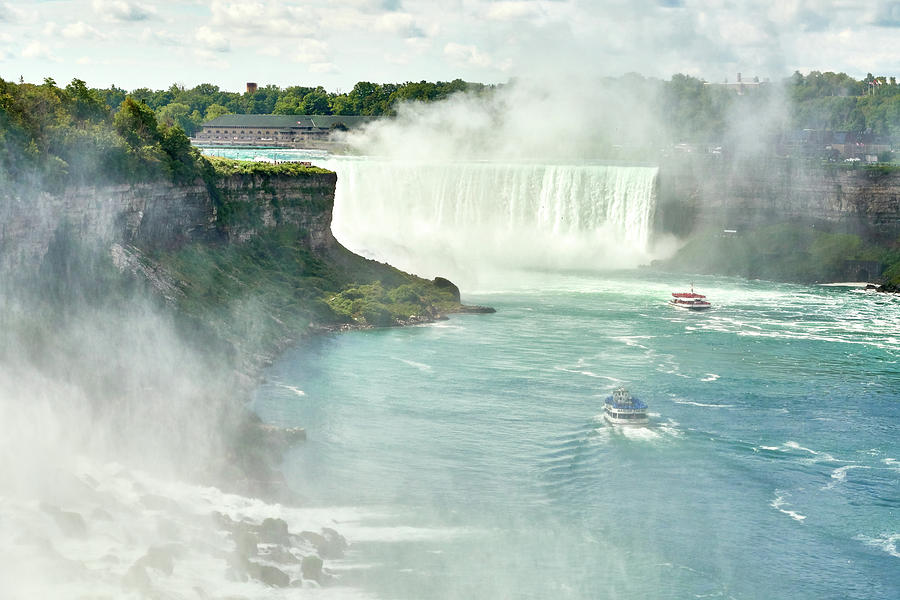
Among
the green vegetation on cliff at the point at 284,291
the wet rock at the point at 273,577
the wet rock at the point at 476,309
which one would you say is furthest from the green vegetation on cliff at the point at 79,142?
the wet rock at the point at 273,577

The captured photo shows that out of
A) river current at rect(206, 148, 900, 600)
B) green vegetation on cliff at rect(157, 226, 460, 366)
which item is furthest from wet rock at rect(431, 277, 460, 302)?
river current at rect(206, 148, 900, 600)

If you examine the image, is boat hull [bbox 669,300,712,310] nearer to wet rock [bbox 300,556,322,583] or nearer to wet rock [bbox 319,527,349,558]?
wet rock [bbox 319,527,349,558]

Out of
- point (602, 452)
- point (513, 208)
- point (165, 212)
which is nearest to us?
point (602, 452)

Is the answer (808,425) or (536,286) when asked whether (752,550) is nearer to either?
(808,425)

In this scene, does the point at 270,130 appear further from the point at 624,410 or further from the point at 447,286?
the point at 624,410

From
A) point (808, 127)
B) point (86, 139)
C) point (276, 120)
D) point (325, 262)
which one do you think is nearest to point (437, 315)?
point (325, 262)

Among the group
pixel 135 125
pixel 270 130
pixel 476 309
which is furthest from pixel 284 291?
pixel 270 130
